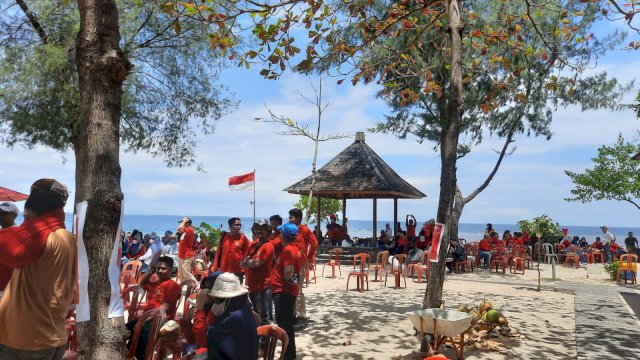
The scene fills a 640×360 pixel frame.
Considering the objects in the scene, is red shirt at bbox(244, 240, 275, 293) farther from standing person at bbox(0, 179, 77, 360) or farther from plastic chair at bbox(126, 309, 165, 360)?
standing person at bbox(0, 179, 77, 360)

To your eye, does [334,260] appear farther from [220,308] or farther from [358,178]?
[220,308]

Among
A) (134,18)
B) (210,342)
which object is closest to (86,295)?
(210,342)

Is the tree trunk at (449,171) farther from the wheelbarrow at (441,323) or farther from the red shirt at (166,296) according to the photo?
the red shirt at (166,296)

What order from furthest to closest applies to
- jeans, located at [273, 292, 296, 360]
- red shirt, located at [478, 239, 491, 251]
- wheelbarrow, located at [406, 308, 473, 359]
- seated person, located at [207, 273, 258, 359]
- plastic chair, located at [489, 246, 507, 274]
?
red shirt, located at [478, 239, 491, 251] → plastic chair, located at [489, 246, 507, 274] → jeans, located at [273, 292, 296, 360] → wheelbarrow, located at [406, 308, 473, 359] → seated person, located at [207, 273, 258, 359]

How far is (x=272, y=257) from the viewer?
238 inches

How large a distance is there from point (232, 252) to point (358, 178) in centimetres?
1169

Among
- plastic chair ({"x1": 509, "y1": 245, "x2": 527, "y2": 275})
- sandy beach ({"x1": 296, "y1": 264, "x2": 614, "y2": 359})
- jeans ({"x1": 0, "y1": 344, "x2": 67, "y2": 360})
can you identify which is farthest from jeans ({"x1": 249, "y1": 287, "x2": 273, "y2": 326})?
plastic chair ({"x1": 509, "y1": 245, "x2": 527, "y2": 275})

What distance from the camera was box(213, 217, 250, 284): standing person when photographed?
7316 millimetres

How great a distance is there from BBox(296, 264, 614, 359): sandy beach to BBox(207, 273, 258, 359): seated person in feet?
9.64

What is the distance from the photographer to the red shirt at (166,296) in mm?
5070

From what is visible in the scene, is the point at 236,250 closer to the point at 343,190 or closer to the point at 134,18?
the point at 134,18

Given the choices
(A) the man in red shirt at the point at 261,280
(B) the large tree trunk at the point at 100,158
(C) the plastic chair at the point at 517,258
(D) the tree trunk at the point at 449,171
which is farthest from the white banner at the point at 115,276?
(C) the plastic chair at the point at 517,258

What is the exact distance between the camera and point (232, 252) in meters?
7.33

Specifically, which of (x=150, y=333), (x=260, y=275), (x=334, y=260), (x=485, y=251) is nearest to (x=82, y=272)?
(x=150, y=333)
